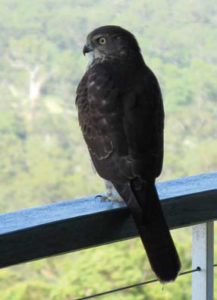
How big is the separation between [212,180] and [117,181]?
16 centimetres

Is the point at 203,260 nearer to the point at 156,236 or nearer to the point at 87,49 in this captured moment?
the point at 156,236

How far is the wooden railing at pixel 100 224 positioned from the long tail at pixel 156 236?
0.11 ft

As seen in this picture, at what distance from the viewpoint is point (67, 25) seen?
62.8 feet

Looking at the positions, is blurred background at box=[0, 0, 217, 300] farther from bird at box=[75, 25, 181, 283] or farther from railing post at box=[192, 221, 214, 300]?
railing post at box=[192, 221, 214, 300]

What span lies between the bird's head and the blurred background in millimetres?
13706

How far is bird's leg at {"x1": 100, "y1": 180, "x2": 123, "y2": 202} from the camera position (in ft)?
4.65

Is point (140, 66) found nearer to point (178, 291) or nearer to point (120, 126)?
point (120, 126)

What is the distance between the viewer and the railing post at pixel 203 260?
53.9 inches

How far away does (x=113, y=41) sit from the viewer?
1.69m

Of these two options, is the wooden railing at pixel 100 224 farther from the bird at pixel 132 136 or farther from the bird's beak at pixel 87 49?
the bird's beak at pixel 87 49

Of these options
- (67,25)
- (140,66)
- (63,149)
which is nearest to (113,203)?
(140,66)

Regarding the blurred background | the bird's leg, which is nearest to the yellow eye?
the bird's leg

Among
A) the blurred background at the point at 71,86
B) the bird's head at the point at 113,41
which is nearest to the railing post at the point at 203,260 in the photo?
the bird's head at the point at 113,41

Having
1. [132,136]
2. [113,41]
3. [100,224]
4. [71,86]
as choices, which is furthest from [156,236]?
[71,86]
